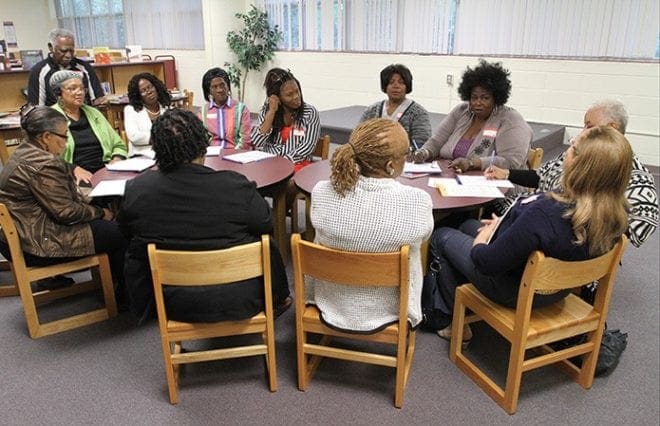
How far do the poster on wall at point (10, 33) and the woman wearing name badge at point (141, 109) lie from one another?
8.27 metres

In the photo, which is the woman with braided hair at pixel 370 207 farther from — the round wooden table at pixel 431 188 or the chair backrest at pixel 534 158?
the chair backrest at pixel 534 158

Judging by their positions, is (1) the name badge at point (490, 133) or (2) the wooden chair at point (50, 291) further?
(1) the name badge at point (490, 133)

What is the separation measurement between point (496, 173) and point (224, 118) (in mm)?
1894

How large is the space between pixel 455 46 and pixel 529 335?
490 centimetres

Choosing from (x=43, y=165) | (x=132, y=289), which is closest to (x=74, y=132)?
(x=43, y=165)

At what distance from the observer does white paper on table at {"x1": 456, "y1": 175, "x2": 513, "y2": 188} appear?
7.96ft

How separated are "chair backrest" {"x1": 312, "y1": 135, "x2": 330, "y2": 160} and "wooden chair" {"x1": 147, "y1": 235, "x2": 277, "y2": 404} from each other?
166cm

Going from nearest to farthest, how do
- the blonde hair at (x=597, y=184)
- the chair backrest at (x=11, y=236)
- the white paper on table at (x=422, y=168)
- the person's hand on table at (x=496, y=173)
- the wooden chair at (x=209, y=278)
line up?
the blonde hair at (x=597, y=184) → the wooden chair at (x=209, y=278) → the chair backrest at (x=11, y=236) → the person's hand on table at (x=496, y=173) → the white paper on table at (x=422, y=168)

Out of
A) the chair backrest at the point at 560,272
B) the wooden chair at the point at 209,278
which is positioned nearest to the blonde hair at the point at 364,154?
the wooden chair at the point at 209,278

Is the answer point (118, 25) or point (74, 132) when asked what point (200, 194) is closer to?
point (74, 132)

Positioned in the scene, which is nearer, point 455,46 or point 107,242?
point 107,242

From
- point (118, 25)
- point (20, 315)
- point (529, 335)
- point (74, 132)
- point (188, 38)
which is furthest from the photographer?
point (118, 25)

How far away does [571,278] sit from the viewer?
5.43 ft

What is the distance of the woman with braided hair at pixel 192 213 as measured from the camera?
1752 mm
